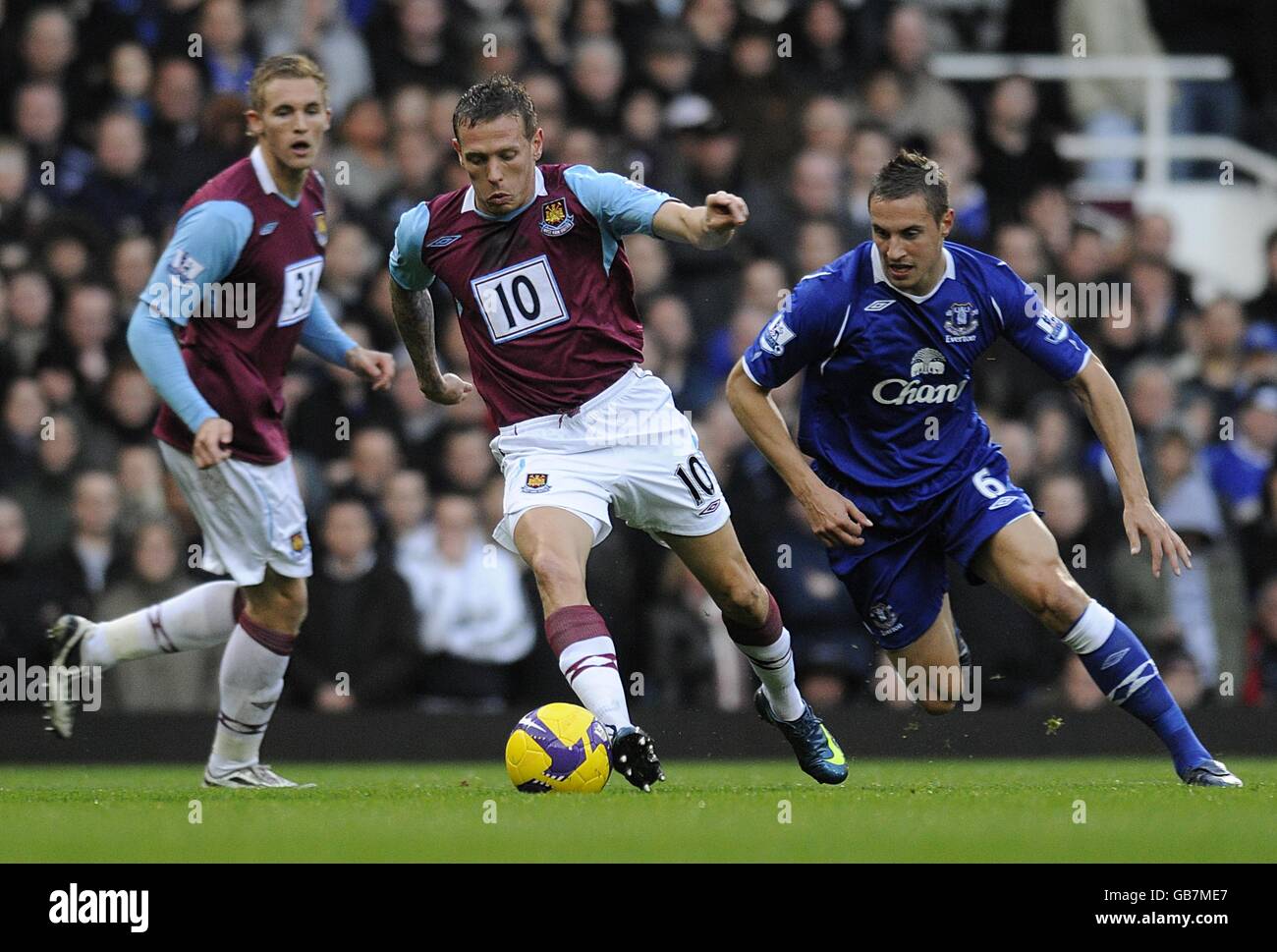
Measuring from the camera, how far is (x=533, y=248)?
23.0 ft

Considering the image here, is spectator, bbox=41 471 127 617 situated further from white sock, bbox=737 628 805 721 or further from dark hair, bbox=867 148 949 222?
dark hair, bbox=867 148 949 222

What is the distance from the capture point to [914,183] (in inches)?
273

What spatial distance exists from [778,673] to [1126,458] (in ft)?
4.77

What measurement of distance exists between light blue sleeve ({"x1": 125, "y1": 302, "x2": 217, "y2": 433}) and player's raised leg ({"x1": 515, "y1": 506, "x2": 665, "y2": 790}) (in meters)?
1.37

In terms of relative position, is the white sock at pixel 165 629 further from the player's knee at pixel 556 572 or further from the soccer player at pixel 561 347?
the player's knee at pixel 556 572

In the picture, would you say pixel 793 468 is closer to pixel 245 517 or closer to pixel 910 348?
pixel 910 348

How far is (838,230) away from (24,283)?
437 centimetres

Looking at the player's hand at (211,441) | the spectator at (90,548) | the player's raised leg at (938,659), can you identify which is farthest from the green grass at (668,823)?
the spectator at (90,548)

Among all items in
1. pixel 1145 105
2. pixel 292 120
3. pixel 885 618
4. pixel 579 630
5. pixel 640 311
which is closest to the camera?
pixel 579 630

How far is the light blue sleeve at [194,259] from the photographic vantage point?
24.4 feet

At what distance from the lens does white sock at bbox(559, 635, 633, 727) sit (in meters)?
6.32

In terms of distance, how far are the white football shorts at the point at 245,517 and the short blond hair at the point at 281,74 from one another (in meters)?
1.33

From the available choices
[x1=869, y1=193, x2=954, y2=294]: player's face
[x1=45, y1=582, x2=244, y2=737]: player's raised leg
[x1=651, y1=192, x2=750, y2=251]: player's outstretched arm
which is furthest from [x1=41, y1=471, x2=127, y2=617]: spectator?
[x1=869, y1=193, x2=954, y2=294]: player's face

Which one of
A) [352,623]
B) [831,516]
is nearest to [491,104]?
[831,516]
